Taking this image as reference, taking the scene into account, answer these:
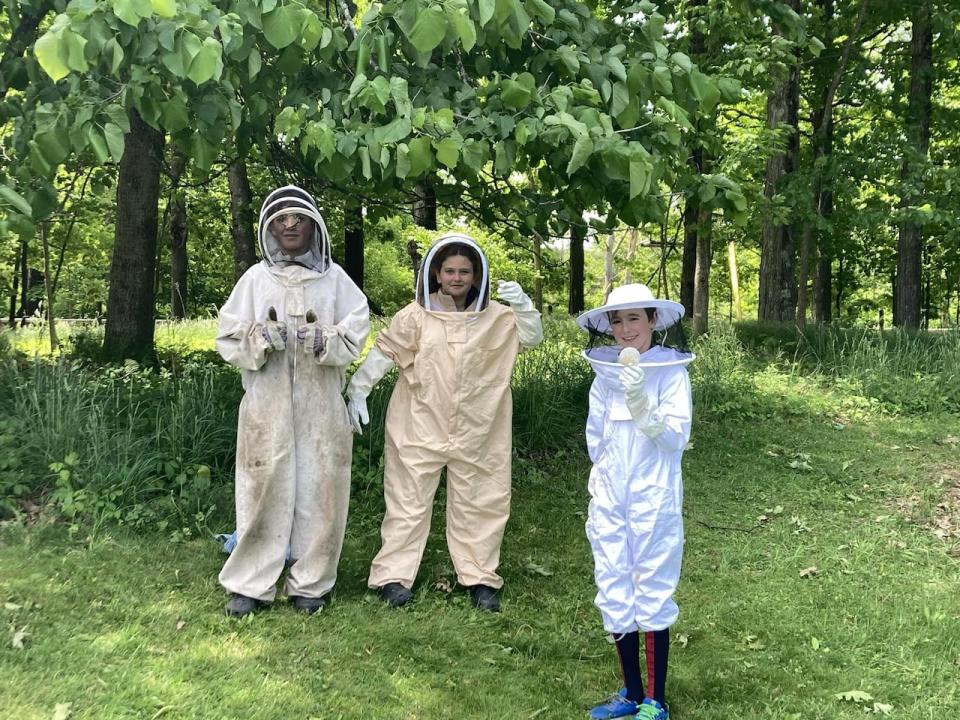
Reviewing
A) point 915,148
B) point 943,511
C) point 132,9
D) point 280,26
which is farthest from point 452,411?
point 915,148

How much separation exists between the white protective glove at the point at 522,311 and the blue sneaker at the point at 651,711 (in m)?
1.82

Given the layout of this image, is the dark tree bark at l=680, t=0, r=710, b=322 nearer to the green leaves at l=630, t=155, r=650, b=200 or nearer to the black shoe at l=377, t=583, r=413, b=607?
the green leaves at l=630, t=155, r=650, b=200

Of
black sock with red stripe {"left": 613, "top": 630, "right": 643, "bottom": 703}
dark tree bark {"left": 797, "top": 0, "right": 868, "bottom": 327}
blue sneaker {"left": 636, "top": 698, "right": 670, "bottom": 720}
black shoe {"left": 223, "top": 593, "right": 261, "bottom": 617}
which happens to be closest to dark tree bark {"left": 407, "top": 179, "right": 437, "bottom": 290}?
black shoe {"left": 223, "top": 593, "right": 261, "bottom": 617}

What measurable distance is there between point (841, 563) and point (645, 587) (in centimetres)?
231

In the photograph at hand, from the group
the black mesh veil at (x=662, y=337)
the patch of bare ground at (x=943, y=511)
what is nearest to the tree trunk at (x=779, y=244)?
the patch of bare ground at (x=943, y=511)

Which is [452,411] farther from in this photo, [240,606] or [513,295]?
[240,606]

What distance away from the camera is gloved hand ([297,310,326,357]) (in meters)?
3.56

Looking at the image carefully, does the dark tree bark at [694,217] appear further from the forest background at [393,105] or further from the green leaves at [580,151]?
the green leaves at [580,151]

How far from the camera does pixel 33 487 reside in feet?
15.2

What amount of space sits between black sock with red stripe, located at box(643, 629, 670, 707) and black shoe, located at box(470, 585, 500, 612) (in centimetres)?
114

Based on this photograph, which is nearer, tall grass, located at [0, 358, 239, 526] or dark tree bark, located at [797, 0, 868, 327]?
tall grass, located at [0, 358, 239, 526]

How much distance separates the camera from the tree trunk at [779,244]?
1020 centimetres

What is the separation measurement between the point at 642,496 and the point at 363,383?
1.65m

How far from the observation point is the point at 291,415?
3.65 meters
